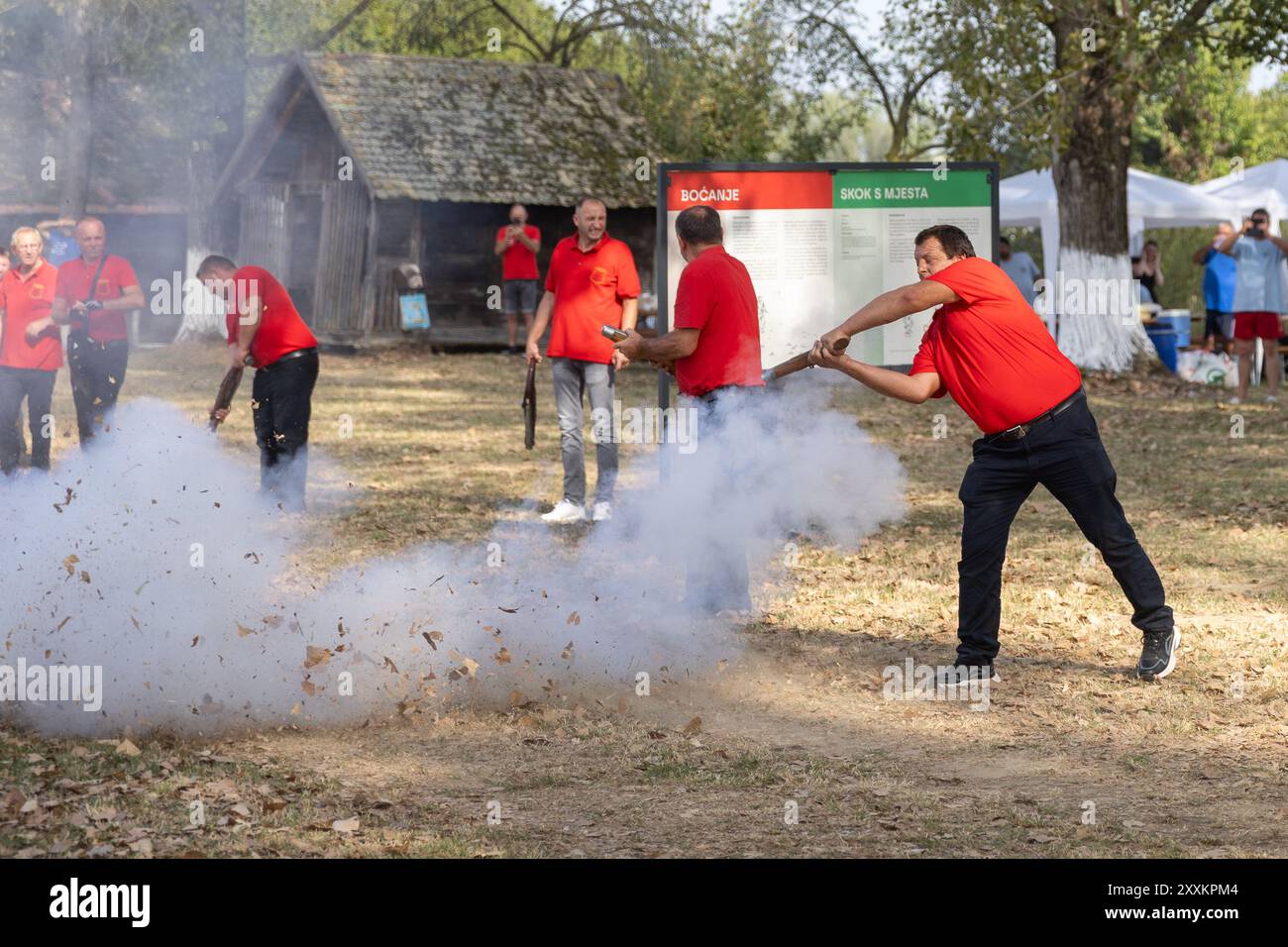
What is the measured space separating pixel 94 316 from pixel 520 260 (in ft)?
44.0

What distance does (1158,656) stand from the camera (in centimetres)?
744

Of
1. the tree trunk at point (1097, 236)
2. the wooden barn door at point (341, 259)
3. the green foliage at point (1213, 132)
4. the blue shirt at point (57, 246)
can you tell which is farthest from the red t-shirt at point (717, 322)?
the green foliage at point (1213, 132)

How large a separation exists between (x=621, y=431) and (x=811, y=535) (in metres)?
6.20

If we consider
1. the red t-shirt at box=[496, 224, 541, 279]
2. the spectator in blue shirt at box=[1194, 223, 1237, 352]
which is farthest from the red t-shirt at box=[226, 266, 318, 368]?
the spectator in blue shirt at box=[1194, 223, 1237, 352]

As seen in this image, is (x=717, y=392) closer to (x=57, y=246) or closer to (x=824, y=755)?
(x=824, y=755)

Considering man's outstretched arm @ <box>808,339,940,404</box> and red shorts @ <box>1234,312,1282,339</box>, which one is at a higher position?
red shorts @ <box>1234,312,1282,339</box>

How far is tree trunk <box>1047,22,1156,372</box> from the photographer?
68.4ft

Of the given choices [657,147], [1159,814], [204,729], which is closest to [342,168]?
[657,147]

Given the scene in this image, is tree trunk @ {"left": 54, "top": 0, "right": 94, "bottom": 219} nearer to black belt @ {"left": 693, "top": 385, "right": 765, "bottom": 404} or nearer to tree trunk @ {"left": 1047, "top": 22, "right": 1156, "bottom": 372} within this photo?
black belt @ {"left": 693, "top": 385, "right": 765, "bottom": 404}

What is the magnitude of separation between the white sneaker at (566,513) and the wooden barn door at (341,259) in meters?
16.8

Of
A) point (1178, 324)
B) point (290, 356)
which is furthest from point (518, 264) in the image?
point (290, 356)

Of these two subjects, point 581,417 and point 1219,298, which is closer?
point 581,417
